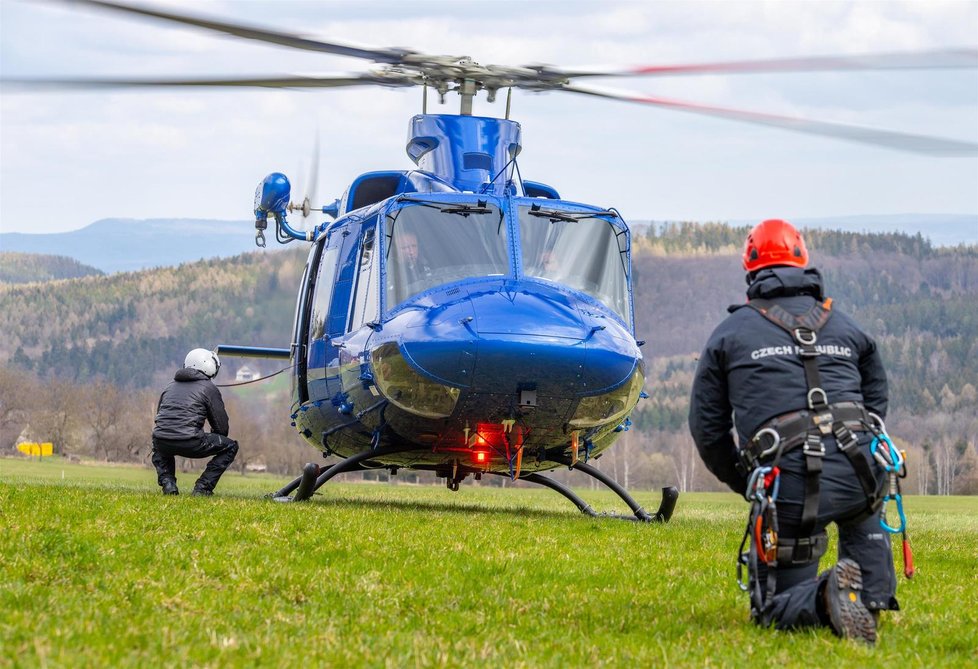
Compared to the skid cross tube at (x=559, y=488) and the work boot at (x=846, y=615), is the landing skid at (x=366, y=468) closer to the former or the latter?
the skid cross tube at (x=559, y=488)

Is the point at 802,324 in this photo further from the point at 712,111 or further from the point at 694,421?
the point at 712,111

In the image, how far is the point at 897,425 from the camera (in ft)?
452

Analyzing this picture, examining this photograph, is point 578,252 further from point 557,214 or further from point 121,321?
point 121,321

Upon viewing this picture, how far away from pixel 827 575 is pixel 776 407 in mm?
916

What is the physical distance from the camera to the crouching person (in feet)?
53.8

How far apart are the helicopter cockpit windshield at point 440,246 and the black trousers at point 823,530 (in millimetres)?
7641

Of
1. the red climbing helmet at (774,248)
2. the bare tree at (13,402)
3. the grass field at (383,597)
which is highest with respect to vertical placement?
the red climbing helmet at (774,248)

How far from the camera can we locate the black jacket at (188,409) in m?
16.4

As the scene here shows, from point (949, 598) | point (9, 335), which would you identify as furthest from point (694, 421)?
point (9, 335)

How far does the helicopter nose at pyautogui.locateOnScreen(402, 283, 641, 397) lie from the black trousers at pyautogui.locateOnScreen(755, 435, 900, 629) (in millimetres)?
6039

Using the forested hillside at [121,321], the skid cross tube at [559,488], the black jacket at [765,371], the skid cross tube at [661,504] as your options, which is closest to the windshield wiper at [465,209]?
the skid cross tube at [661,504]

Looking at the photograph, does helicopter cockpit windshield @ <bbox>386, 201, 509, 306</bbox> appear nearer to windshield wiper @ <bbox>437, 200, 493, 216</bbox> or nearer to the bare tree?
windshield wiper @ <bbox>437, 200, 493, 216</bbox>

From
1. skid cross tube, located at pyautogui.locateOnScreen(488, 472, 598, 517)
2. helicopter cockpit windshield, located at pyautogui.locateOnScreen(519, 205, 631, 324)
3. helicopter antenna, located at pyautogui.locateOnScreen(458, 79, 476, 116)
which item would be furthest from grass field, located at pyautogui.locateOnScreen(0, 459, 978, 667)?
helicopter antenna, located at pyautogui.locateOnScreen(458, 79, 476, 116)

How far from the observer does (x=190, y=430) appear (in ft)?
53.9
